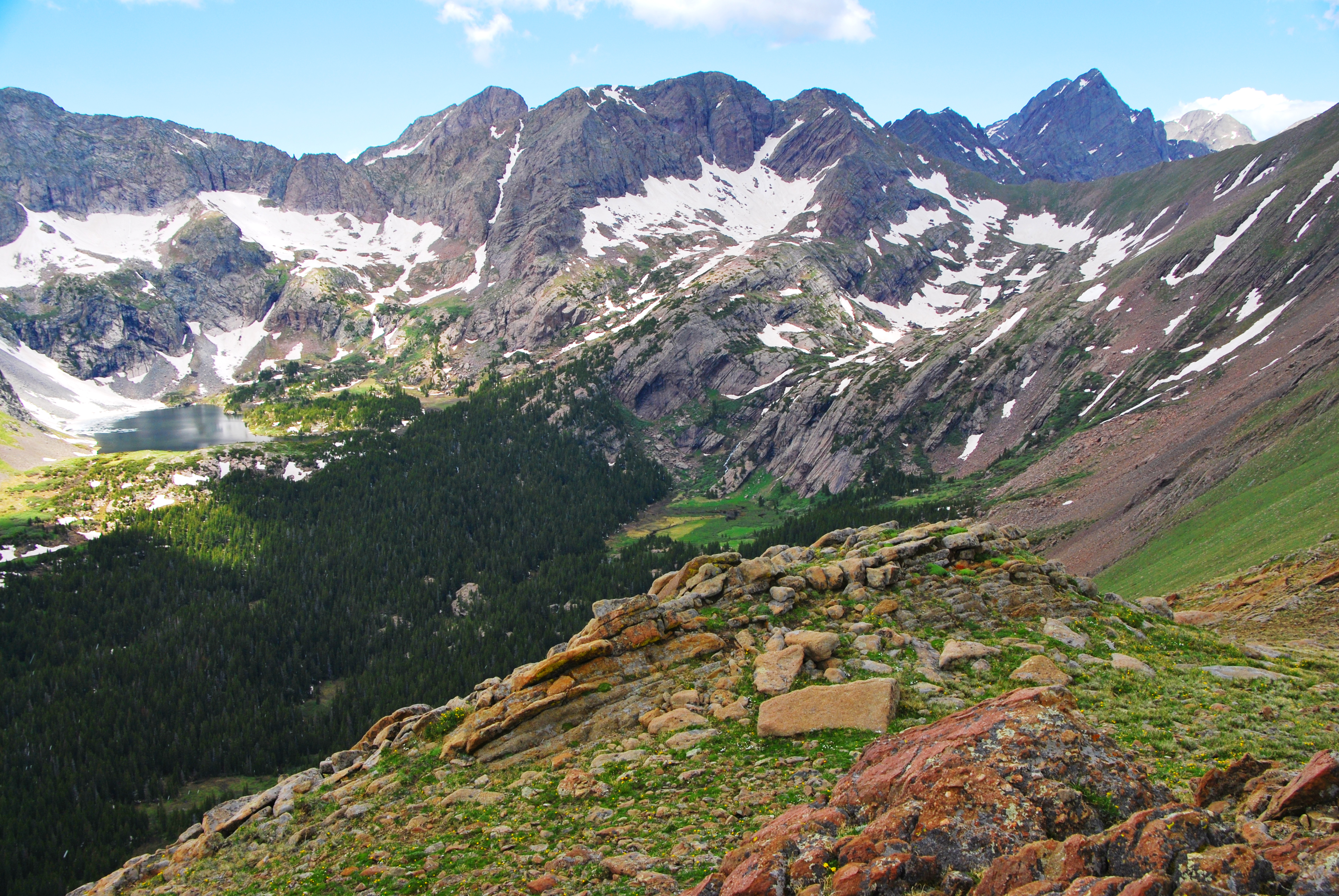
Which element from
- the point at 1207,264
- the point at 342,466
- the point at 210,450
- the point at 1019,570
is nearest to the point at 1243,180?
the point at 1207,264

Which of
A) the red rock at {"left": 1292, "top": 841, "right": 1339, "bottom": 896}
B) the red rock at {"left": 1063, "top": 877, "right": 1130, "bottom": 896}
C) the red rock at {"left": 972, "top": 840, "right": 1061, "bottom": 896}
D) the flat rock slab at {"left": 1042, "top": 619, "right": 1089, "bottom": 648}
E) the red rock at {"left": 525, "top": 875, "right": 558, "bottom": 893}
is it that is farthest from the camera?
the flat rock slab at {"left": 1042, "top": 619, "right": 1089, "bottom": 648}

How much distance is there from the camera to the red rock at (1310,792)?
7.51 meters

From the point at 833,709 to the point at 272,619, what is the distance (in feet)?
431

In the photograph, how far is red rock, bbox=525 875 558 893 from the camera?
1151 centimetres

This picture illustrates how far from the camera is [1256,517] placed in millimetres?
41812

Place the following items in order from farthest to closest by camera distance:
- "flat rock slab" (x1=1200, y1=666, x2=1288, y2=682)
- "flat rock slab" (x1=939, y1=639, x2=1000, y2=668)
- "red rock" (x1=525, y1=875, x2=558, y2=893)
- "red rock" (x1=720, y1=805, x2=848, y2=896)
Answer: "flat rock slab" (x1=939, y1=639, x2=1000, y2=668), "flat rock slab" (x1=1200, y1=666, x2=1288, y2=682), "red rock" (x1=525, y1=875, x2=558, y2=893), "red rock" (x1=720, y1=805, x2=848, y2=896)

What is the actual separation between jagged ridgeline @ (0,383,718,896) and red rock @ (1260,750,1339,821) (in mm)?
96093

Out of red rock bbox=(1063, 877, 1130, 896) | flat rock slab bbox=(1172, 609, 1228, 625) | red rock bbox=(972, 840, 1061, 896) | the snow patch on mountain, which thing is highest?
the snow patch on mountain

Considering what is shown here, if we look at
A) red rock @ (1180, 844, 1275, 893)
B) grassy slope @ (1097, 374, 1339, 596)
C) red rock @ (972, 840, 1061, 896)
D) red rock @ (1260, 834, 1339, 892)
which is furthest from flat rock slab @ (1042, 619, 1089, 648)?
grassy slope @ (1097, 374, 1339, 596)

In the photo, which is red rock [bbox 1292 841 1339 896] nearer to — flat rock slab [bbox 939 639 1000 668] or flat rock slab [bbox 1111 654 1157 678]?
flat rock slab [bbox 939 639 1000 668]

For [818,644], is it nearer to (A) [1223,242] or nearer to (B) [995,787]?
(B) [995,787]

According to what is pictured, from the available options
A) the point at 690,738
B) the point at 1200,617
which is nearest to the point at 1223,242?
the point at 1200,617

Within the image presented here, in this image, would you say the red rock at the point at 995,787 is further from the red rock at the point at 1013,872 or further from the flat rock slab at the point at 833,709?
the flat rock slab at the point at 833,709

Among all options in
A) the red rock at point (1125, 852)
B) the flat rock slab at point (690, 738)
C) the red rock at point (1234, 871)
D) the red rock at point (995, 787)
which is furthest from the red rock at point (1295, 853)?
the flat rock slab at point (690, 738)
